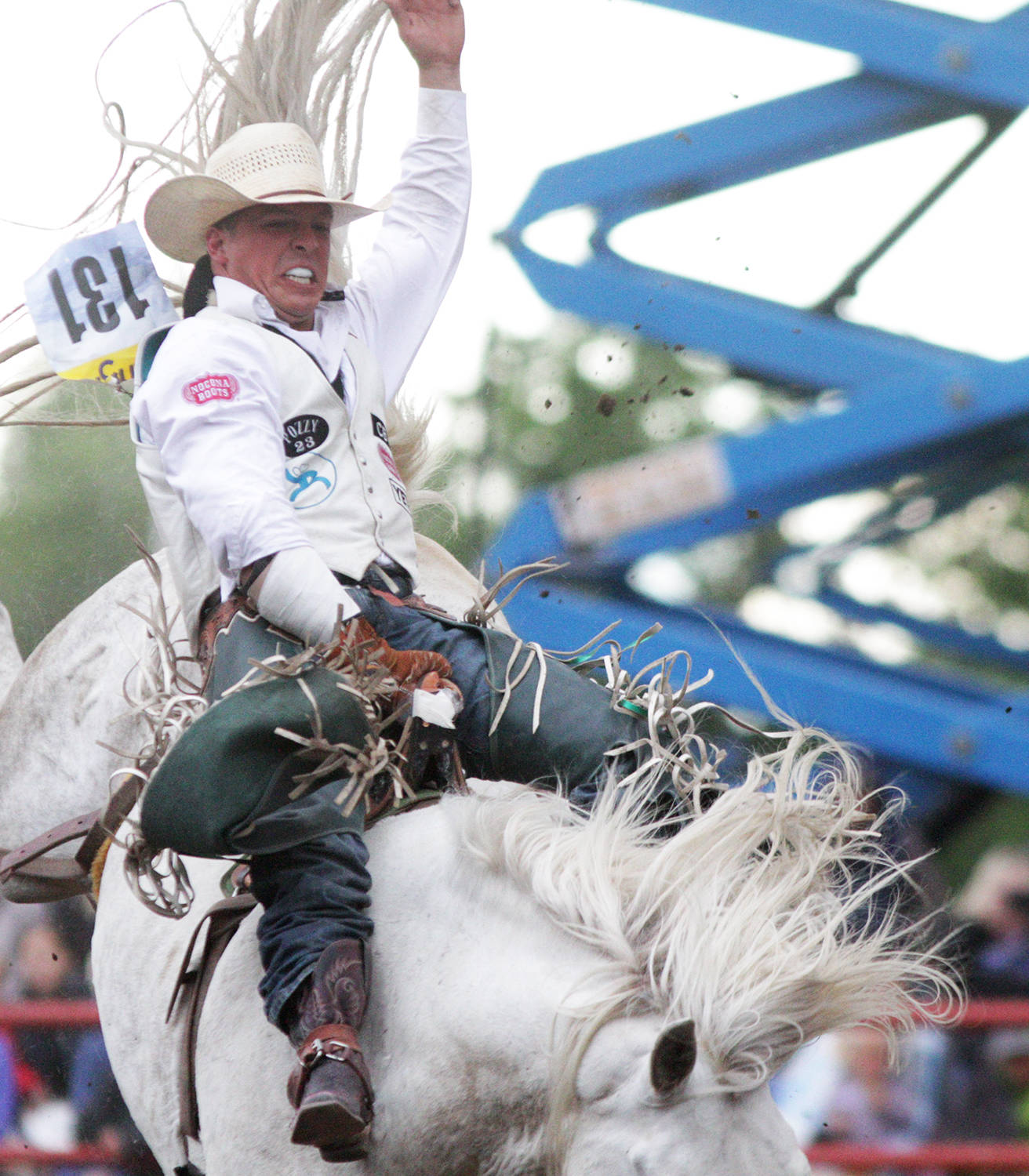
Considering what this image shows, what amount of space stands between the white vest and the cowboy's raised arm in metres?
0.73

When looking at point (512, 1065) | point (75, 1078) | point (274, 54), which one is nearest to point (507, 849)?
point (512, 1065)

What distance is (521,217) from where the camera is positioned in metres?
4.83

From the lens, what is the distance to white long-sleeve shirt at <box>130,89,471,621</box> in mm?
2211

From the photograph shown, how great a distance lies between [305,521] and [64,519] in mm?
1993

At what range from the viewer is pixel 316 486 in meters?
2.43

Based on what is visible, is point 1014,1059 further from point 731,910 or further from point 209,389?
point 209,389

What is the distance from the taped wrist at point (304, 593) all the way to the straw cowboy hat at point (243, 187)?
0.72 m

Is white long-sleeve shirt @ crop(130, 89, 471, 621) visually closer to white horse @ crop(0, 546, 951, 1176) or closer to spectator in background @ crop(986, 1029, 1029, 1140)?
white horse @ crop(0, 546, 951, 1176)

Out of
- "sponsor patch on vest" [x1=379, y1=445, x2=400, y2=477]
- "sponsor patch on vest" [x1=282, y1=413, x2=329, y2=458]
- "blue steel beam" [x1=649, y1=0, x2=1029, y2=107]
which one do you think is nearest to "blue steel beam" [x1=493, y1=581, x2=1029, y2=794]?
"blue steel beam" [x1=649, y1=0, x2=1029, y2=107]

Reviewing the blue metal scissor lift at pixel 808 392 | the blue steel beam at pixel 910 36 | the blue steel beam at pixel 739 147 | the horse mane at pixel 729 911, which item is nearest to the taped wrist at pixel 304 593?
the horse mane at pixel 729 911

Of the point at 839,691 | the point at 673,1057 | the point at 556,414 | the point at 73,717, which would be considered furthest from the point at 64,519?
the point at 556,414

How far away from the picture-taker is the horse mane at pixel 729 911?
5.99ft

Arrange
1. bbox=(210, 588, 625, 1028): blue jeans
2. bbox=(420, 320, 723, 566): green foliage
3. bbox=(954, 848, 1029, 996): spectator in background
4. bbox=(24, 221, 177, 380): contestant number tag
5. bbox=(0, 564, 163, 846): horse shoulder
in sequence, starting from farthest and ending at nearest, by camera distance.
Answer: bbox=(954, 848, 1029, 996): spectator in background → bbox=(420, 320, 723, 566): green foliage → bbox=(0, 564, 163, 846): horse shoulder → bbox=(24, 221, 177, 380): contestant number tag → bbox=(210, 588, 625, 1028): blue jeans

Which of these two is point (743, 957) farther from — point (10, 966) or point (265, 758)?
point (10, 966)
